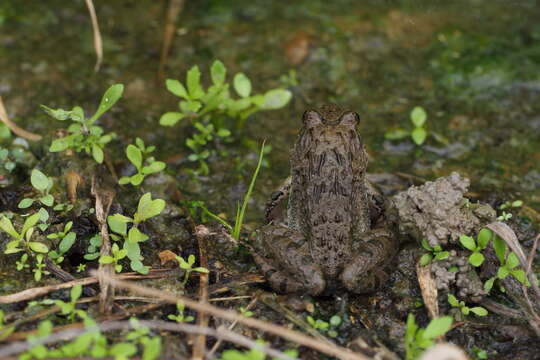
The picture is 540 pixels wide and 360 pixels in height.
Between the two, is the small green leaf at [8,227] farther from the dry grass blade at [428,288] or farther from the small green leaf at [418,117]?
the small green leaf at [418,117]

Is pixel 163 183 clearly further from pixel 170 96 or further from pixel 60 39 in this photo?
pixel 60 39

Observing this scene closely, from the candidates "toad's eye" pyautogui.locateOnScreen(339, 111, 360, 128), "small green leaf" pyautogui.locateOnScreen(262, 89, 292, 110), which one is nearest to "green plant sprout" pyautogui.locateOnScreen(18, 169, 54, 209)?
"small green leaf" pyautogui.locateOnScreen(262, 89, 292, 110)

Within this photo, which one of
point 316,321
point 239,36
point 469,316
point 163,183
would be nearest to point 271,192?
point 163,183

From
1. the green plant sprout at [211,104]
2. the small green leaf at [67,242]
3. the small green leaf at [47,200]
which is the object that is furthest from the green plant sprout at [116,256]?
the green plant sprout at [211,104]

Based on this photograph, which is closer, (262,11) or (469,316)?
(469,316)

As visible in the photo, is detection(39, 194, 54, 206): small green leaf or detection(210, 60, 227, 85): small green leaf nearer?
detection(39, 194, 54, 206): small green leaf

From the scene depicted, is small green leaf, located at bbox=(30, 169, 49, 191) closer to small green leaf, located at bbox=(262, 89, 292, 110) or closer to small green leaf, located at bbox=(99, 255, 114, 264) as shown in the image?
small green leaf, located at bbox=(99, 255, 114, 264)
